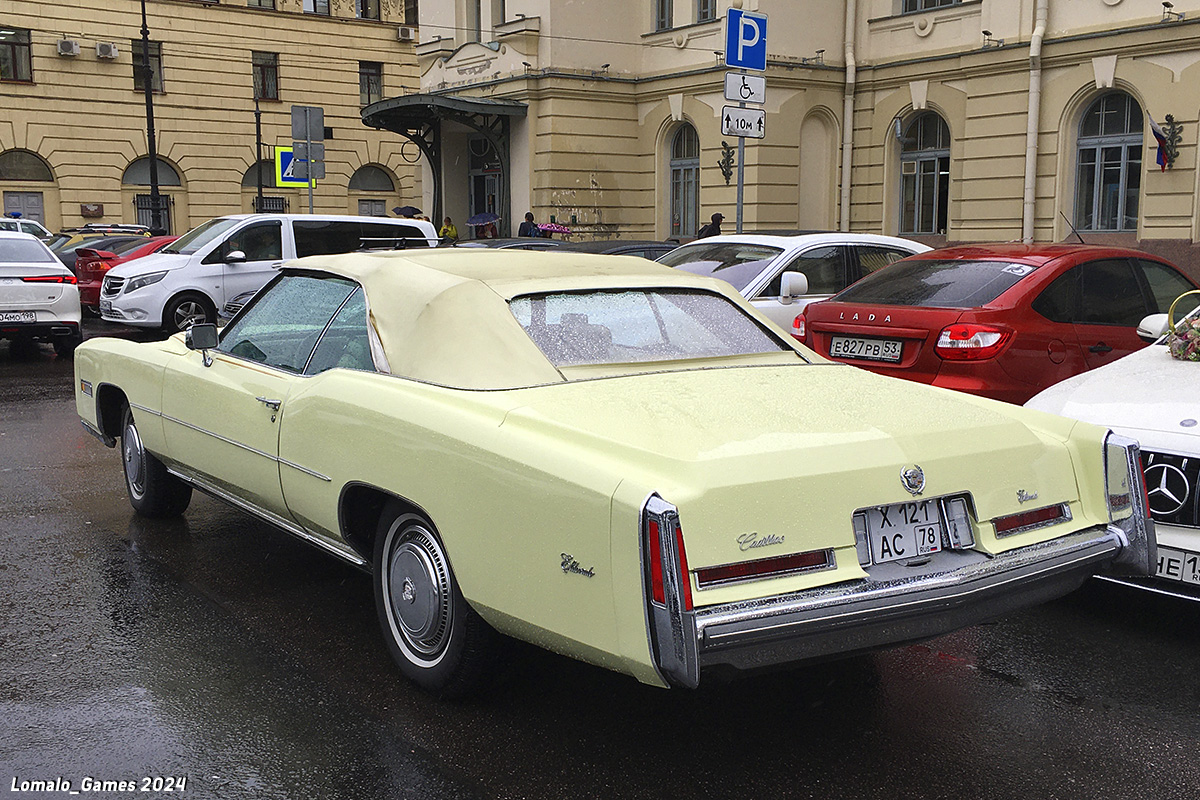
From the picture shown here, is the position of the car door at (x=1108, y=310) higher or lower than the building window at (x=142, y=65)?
lower

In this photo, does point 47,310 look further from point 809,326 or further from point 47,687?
point 47,687

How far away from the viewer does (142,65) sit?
40188mm

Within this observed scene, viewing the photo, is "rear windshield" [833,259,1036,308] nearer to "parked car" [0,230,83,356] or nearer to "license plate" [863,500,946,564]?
"license plate" [863,500,946,564]

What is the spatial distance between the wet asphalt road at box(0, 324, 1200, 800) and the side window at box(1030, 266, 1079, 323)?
256 cm

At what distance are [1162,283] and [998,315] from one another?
5.73ft

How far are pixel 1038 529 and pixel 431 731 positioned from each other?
195cm

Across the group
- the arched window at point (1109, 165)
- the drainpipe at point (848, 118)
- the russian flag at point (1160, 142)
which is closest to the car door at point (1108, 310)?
the russian flag at point (1160, 142)

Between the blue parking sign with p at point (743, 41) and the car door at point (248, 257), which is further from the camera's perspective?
the car door at point (248, 257)

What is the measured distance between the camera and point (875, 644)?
3.23 m

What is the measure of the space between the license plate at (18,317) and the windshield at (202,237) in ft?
8.85

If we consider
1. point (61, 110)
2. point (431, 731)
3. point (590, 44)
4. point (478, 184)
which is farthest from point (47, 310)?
point (61, 110)

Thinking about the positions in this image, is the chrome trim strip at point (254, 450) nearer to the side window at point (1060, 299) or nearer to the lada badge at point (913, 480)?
the lada badge at point (913, 480)

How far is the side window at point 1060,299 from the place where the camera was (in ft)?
23.8

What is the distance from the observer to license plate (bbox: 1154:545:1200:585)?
4418 millimetres
